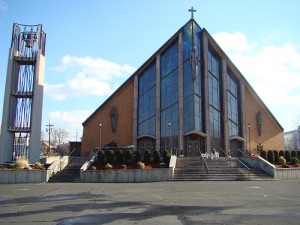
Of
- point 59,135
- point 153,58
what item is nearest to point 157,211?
point 153,58

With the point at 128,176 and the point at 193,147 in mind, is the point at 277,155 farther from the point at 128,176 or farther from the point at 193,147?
the point at 128,176

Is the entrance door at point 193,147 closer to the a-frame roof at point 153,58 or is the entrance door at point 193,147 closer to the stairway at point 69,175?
the a-frame roof at point 153,58

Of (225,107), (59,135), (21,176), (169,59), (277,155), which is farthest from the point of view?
(59,135)

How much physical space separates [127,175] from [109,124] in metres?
20.4

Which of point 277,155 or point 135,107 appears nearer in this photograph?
point 277,155

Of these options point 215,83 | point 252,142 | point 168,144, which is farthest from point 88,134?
point 252,142

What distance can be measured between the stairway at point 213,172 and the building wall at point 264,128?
1557 cm

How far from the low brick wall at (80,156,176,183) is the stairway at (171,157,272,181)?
34.3 inches

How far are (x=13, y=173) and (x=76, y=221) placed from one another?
57.7ft

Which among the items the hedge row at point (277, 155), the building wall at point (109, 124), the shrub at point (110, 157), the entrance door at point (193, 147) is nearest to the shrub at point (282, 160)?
the hedge row at point (277, 155)

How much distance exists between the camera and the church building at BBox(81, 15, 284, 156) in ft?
123

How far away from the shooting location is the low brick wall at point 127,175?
23281 millimetres

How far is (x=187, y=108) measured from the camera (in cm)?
3731

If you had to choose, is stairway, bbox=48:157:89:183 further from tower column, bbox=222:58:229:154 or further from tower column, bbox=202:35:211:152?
tower column, bbox=222:58:229:154
